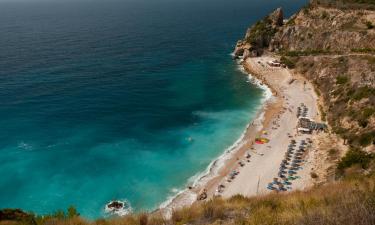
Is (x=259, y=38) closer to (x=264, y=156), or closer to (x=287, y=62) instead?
(x=287, y=62)

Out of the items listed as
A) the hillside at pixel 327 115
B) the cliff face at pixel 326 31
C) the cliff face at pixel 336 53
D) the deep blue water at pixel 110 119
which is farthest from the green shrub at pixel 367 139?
the cliff face at pixel 326 31

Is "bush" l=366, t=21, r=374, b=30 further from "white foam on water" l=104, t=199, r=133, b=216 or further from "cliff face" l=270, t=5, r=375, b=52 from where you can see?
"white foam on water" l=104, t=199, r=133, b=216

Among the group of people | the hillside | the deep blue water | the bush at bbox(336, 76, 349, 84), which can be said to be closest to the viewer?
the hillside

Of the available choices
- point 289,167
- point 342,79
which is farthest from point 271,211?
point 342,79

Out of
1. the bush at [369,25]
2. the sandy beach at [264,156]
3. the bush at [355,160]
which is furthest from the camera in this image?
the bush at [369,25]

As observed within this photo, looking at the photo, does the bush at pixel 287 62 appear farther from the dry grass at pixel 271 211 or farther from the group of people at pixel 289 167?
the dry grass at pixel 271 211

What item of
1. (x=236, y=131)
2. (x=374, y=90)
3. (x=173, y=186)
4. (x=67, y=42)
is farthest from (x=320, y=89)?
(x=67, y=42)

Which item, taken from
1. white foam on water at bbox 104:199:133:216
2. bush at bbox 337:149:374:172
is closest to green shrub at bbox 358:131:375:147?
bush at bbox 337:149:374:172
